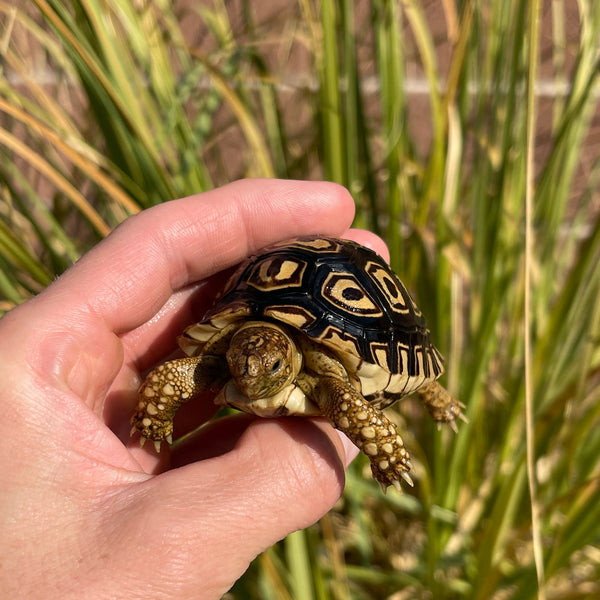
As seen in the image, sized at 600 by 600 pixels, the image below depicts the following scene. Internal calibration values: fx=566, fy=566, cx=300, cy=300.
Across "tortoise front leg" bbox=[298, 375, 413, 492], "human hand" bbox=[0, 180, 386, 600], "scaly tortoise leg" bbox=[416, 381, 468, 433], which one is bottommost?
"scaly tortoise leg" bbox=[416, 381, 468, 433]

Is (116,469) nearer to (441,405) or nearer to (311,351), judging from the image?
(311,351)

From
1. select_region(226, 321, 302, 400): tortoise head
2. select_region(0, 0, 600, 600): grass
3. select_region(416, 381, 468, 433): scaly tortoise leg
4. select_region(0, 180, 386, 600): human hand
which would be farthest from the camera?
select_region(416, 381, 468, 433): scaly tortoise leg

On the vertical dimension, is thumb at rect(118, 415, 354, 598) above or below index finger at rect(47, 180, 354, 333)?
below

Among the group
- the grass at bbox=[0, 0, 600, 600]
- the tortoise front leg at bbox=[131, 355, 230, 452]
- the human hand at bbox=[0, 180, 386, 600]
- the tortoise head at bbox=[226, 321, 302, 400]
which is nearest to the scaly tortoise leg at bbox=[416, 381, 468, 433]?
the grass at bbox=[0, 0, 600, 600]

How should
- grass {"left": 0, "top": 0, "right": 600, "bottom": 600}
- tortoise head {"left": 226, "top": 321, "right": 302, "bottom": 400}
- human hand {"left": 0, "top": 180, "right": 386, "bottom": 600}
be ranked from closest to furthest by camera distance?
human hand {"left": 0, "top": 180, "right": 386, "bottom": 600}, tortoise head {"left": 226, "top": 321, "right": 302, "bottom": 400}, grass {"left": 0, "top": 0, "right": 600, "bottom": 600}

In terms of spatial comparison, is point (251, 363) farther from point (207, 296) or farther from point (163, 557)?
point (207, 296)

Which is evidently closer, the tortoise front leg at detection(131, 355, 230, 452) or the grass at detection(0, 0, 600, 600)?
the tortoise front leg at detection(131, 355, 230, 452)

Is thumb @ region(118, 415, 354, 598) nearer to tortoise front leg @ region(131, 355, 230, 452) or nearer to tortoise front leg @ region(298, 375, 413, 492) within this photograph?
tortoise front leg @ region(298, 375, 413, 492)

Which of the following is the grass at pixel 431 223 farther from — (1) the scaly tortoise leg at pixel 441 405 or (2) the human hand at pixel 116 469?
(2) the human hand at pixel 116 469

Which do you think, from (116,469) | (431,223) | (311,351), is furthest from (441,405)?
(116,469)
